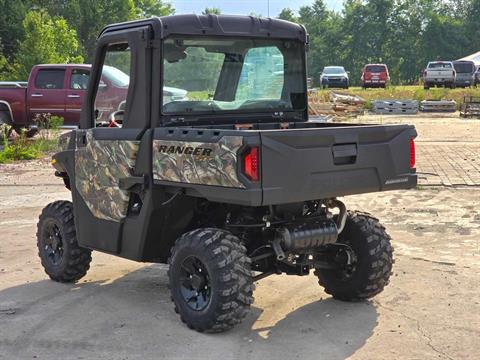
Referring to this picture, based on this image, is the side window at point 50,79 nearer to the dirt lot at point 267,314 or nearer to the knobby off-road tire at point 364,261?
the dirt lot at point 267,314

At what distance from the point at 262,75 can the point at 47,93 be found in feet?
41.7

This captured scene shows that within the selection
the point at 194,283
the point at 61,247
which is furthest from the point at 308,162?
the point at 61,247

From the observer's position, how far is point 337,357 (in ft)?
15.0

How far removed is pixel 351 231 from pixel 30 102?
13.8 meters

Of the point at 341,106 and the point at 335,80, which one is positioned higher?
the point at 335,80

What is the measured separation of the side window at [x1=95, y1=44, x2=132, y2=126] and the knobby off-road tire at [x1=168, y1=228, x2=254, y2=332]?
1.30 m

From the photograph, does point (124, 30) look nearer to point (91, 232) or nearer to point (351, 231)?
point (91, 232)

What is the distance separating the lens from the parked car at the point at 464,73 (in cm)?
4105

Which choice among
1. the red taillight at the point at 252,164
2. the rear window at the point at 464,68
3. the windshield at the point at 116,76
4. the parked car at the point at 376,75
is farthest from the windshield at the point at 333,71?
the red taillight at the point at 252,164

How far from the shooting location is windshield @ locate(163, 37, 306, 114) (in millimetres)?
5473

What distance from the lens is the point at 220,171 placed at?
4609 mm

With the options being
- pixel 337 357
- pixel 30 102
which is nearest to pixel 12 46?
pixel 30 102

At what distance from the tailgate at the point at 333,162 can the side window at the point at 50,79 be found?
13.5 meters

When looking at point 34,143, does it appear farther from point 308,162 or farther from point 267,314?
point 308,162
